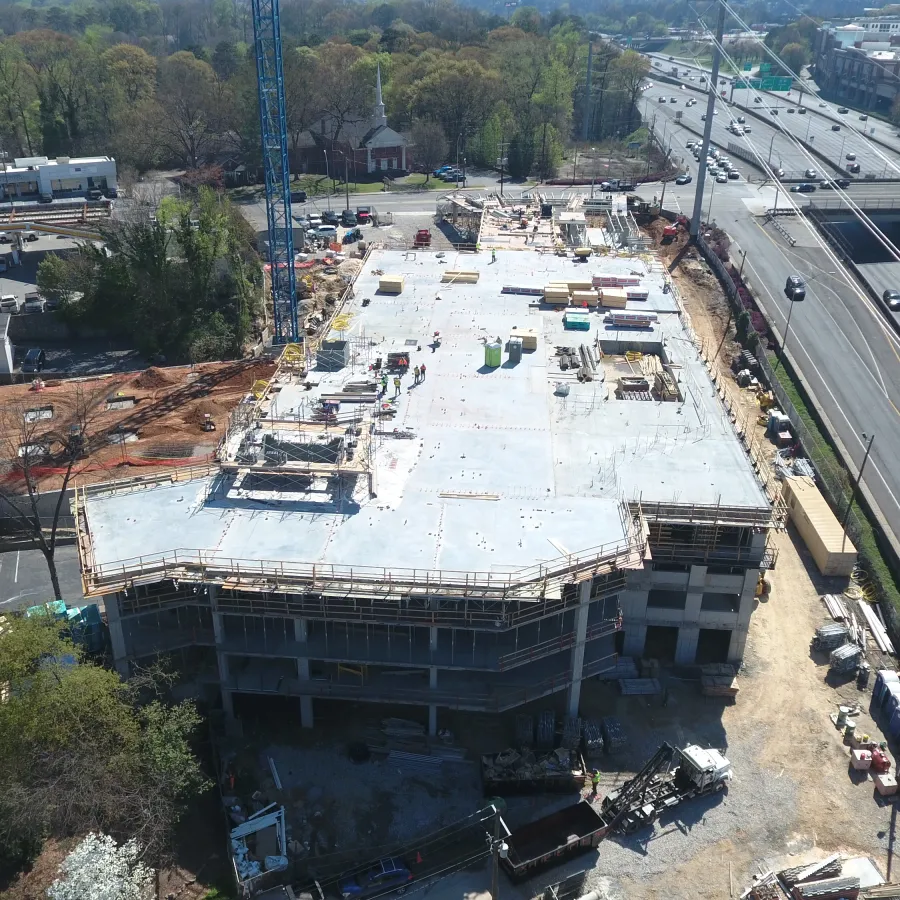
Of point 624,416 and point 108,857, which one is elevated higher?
point 624,416

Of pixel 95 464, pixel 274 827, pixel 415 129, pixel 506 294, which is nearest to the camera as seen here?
pixel 274 827

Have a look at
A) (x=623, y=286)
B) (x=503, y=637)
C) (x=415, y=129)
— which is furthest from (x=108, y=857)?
(x=415, y=129)

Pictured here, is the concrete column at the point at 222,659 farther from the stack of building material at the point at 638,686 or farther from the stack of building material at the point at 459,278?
the stack of building material at the point at 459,278

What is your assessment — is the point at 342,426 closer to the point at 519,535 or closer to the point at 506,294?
the point at 519,535

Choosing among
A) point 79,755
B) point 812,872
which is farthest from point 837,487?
point 79,755

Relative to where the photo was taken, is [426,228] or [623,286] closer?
[623,286]

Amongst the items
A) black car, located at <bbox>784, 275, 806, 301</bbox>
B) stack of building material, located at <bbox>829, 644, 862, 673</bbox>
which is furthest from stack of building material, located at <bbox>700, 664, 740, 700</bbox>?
black car, located at <bbox>784, 275, 806, 301</bbox>
